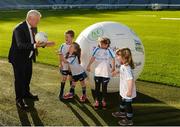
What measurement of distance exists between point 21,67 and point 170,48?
11615 millimetres

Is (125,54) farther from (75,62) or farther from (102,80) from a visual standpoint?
(75,62)

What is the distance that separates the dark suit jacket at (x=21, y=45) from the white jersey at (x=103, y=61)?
1522 millimetres

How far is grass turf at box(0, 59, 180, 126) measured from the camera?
29.3 feet

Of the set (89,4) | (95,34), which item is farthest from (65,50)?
(89,4)

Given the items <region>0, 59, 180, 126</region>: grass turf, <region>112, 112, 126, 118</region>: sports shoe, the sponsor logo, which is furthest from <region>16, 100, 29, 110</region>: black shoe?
the sponsor logo

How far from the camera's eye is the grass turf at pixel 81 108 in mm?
8938

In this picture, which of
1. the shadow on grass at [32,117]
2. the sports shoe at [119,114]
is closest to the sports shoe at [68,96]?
the shadow on grass at [32,117]

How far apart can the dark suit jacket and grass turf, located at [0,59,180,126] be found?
3.65 ft

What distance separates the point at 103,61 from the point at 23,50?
6.13 ft

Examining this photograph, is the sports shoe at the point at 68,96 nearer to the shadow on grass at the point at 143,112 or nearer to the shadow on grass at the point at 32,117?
the shadow on grass at the point at 143,112

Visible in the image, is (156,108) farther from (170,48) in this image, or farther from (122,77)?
(170,48)

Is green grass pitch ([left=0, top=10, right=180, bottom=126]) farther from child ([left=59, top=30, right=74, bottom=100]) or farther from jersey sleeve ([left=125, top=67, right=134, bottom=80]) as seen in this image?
jersey sleeve ([left=125, top=67, right=134, bottom=80])

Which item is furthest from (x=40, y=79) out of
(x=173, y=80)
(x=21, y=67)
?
(x=173, y=80)

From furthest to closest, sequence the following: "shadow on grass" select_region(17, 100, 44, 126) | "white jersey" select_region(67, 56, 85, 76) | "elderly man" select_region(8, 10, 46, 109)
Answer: "white jersey" select_region(67, 56, 85, 76)
"elderly man" select_region(8, 10, 46, 109)
"shadow on grass" select_region(17, 100, 44, 126)
